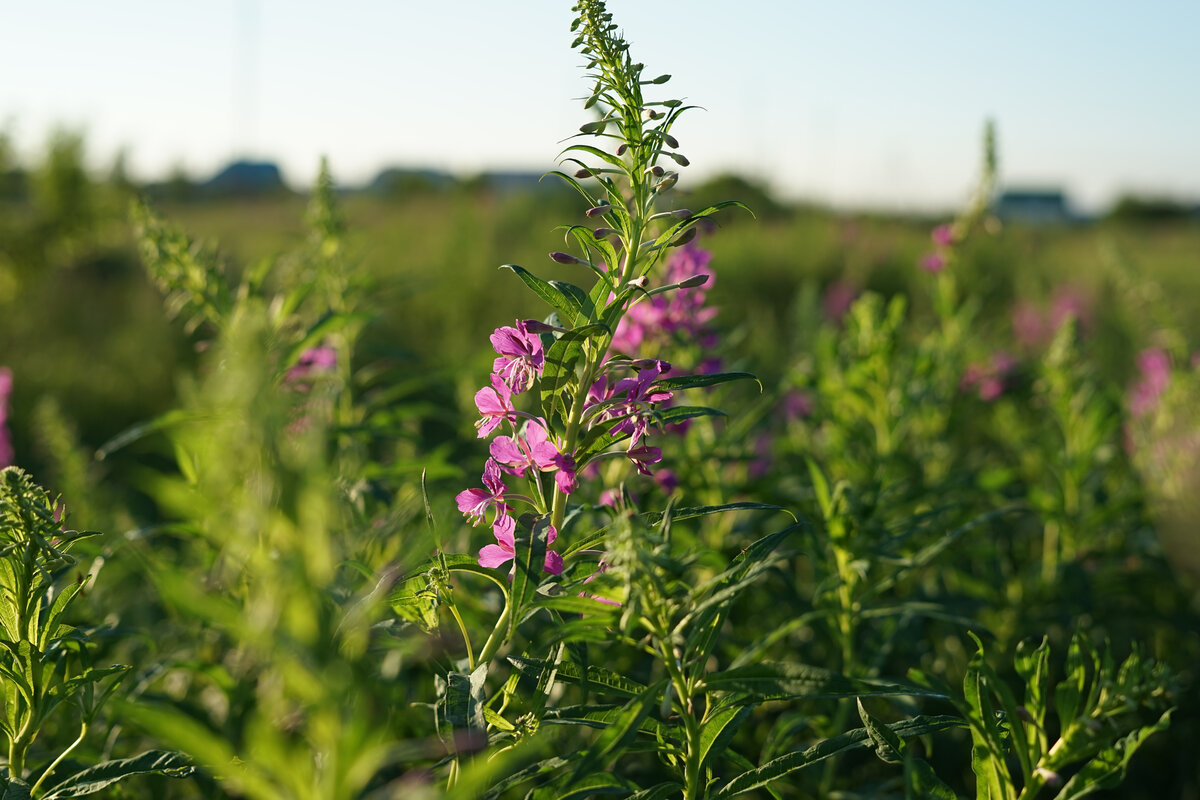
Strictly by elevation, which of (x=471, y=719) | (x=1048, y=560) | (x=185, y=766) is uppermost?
(x=471, y=719)

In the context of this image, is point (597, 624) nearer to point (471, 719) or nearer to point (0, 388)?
point (471, 719)

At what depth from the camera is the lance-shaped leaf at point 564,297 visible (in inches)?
49.0

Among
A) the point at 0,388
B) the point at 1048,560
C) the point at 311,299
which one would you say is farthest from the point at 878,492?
the point at 0,388

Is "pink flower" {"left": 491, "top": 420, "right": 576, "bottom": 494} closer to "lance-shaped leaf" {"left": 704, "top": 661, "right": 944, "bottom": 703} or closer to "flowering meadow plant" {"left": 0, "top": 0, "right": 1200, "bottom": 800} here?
"flowering meadow plant" {"left": 0, "top": 0, "right": 1200, "bottom": 800}

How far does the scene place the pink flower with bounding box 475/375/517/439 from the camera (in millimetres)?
1288

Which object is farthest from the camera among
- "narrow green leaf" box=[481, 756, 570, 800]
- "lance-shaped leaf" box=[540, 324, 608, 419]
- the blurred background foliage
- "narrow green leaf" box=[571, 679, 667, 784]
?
the blurred background foliage

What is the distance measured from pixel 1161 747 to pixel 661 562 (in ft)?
9.01

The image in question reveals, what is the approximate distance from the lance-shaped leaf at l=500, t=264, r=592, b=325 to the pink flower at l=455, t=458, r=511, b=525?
0.81 feet

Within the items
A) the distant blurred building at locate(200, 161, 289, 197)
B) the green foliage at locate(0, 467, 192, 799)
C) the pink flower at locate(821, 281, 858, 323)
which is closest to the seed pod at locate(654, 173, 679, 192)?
→ the green foliage at locate(0, 467, 192, 799)

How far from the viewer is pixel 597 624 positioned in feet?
3.43

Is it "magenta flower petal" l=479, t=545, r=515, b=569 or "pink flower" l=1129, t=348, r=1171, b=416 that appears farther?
"pink flower" l=1129, t=348, r=1171, b=416

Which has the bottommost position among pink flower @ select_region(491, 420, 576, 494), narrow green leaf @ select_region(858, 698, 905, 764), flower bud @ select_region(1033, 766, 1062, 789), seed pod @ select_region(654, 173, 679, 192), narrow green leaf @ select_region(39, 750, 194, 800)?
flower bud @ select_region(1033, 766, 1062, 789)

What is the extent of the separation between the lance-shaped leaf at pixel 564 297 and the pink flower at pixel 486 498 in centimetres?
25

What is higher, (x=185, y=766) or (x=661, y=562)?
(x=661, y=562)
